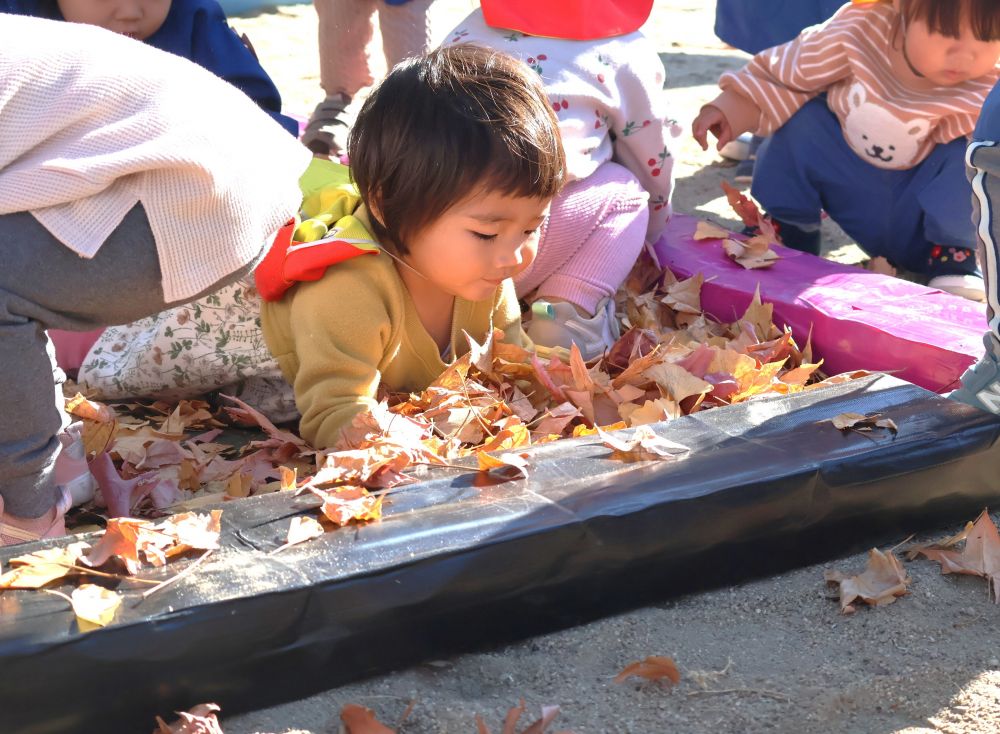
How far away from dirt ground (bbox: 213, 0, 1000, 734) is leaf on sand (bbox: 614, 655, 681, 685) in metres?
0.02

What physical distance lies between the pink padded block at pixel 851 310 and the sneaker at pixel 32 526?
1.68 meters

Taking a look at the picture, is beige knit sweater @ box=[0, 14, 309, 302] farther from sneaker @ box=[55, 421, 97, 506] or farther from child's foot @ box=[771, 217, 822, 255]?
child's foot @ box=[771, 217, 822, 255]

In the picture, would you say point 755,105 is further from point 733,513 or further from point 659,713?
point 659,713

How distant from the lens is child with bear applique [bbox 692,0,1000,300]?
3.17 m

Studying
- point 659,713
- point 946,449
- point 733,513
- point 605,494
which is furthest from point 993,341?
point 659,713

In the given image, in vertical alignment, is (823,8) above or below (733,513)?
above

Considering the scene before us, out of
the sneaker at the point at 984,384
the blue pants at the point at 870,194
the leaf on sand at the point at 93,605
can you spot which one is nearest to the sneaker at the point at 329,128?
the blue pants at the point at 870,194

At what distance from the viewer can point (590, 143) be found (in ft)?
9.66

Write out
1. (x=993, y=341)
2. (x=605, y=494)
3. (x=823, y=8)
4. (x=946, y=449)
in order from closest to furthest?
(x=605, y=494), (x=946, y=449), (x=993, y=341), (x=823, y=8)

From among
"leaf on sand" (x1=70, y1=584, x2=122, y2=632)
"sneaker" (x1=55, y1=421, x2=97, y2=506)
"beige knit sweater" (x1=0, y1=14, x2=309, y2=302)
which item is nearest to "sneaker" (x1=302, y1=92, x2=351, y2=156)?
"sneaker" (x1=55, y1=421, x2=97, y2=506)

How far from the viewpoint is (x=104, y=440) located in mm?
2338

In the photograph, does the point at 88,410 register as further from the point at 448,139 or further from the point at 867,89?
the point at 867,89

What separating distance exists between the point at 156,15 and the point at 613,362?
1.55 m

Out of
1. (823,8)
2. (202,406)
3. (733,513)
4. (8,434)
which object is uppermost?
(823,8)
